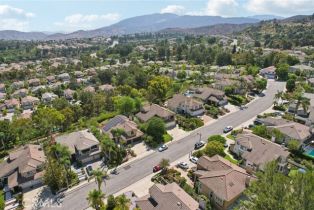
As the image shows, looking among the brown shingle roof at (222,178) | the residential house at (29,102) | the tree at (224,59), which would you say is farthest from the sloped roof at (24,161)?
the tree at (224,59)

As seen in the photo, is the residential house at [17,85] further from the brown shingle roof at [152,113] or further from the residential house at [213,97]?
the residential house at [213,97]

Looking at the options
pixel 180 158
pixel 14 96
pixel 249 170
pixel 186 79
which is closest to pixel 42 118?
pixel 180 158

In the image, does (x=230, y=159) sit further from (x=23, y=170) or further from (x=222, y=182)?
(x=23, y=170)

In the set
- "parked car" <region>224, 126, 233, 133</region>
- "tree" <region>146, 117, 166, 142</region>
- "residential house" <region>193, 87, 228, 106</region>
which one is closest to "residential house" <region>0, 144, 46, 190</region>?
"tree" <region>146, 117, 166, 142</region>

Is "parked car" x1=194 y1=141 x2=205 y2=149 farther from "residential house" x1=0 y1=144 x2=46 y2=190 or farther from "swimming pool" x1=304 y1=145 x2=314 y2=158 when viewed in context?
"residential house" x1=0 y1=144 x2=46 y2=190

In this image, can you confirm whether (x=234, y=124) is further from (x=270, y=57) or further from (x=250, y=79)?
(x=270, y=57)

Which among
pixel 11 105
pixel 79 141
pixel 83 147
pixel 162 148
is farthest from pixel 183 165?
pixel 11 105
